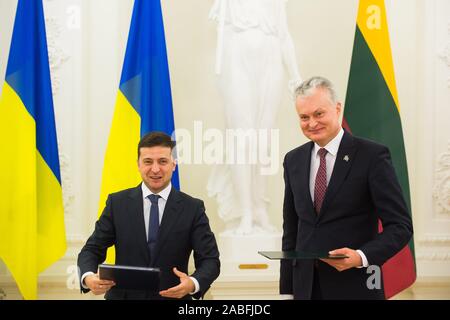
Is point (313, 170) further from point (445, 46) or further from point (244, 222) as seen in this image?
point (445, 46)

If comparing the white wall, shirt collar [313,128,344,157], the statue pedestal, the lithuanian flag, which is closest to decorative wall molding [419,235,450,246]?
the white wall

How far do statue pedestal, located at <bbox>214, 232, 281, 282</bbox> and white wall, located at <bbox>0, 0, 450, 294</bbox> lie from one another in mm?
294

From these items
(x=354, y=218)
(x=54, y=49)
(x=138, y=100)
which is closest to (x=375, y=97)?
(x=138, y=100)

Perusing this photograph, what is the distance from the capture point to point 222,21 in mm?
4555

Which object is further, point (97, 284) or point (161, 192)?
point (161, 192)

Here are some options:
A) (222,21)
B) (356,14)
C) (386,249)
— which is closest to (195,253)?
(386,249)

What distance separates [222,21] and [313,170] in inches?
93.4

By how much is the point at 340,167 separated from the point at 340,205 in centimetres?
16

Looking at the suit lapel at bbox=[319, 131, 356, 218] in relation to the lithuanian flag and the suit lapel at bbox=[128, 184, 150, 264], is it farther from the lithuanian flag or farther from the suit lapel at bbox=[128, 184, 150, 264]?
the lithuanian flag

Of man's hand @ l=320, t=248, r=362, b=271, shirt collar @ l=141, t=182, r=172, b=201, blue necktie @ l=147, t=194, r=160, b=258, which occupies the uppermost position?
shirt collar @ l=141, t=182, r=172, b=201

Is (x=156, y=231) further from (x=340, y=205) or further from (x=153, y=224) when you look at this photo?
(x=340, y=205)

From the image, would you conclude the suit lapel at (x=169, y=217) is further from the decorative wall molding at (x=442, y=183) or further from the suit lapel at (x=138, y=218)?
the decorative wall molding at (x=442, y=183)

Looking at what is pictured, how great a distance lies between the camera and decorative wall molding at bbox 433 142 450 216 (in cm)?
485

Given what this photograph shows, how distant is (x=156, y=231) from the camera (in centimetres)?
261
